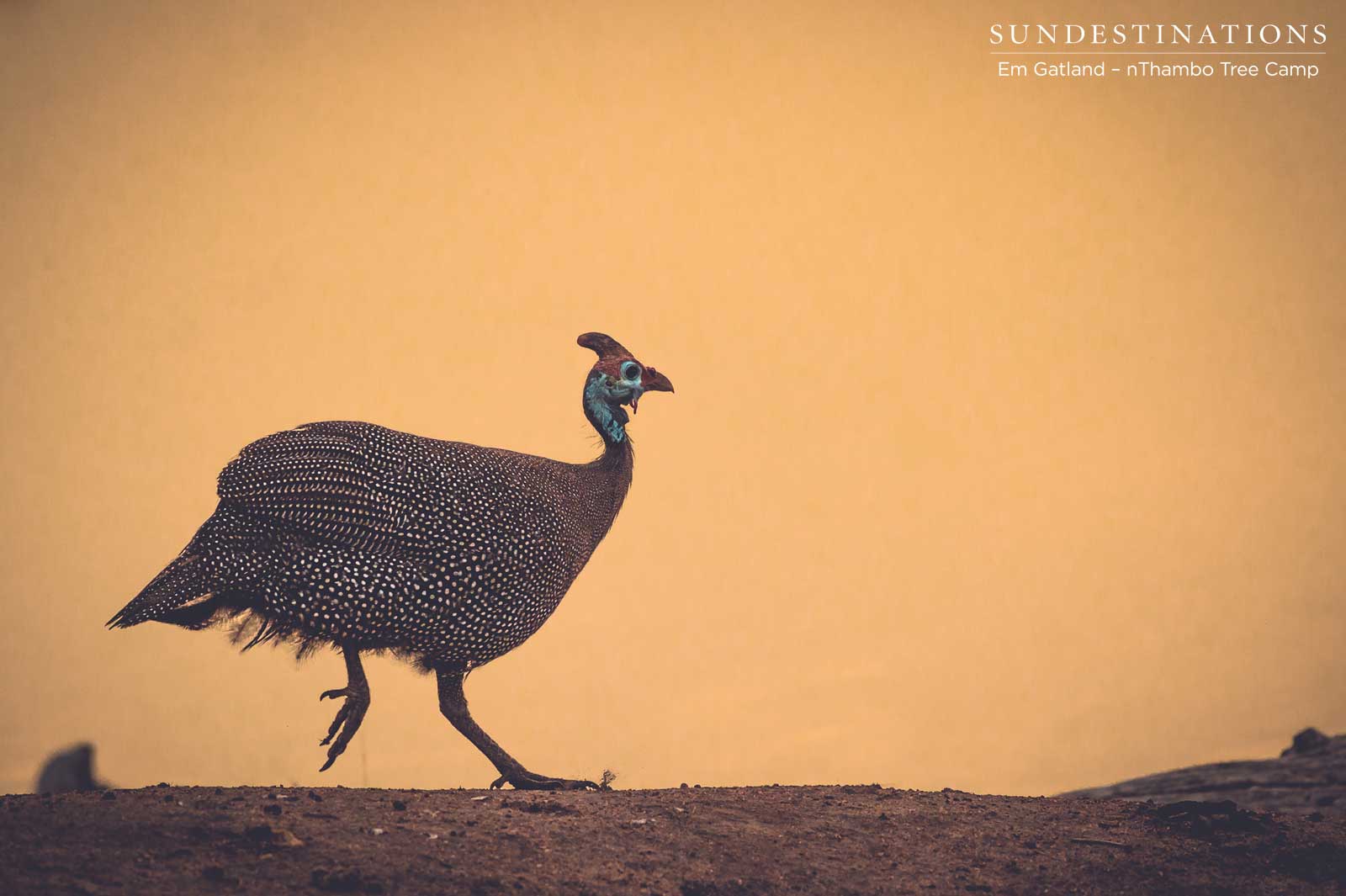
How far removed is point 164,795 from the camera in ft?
13.7

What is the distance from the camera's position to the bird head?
6.00 m

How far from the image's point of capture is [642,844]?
4.11 m

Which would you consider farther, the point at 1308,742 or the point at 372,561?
the point at 1308,742

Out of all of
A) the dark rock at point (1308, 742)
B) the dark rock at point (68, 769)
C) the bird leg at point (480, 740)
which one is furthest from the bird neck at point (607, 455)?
the dark rock at point (68, 769)

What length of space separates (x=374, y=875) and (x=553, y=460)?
274 cm

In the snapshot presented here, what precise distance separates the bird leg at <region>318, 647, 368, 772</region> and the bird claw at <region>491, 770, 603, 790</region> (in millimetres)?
731

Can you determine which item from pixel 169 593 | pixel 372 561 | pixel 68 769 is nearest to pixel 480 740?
pixel 372 561

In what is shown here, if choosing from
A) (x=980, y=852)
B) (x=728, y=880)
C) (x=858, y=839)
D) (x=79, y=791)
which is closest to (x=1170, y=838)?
(x=980, y=852)

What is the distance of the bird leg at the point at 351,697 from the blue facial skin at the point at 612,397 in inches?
66.7

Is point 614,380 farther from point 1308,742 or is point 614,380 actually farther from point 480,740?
point 1308,742

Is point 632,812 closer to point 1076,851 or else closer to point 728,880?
point 728,880

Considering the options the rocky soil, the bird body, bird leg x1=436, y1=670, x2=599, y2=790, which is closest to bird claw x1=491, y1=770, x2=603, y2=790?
bird leg x1=436, y1=670, x2=599, y2=790

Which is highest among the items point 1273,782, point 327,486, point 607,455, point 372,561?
point 607,455

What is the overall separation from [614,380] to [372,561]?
5.23 feet
